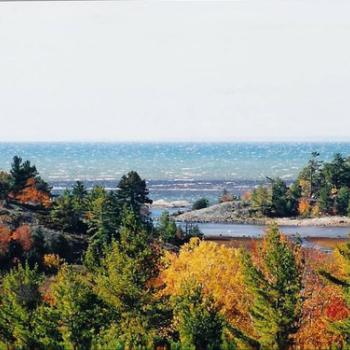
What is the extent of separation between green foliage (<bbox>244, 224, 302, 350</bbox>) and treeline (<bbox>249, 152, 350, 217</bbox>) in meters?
86.4

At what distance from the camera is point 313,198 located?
134125mm

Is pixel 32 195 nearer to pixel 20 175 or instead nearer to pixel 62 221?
pixel 20 175

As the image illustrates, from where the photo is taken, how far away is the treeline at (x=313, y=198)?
415 feet

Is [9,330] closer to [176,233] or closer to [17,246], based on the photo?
[17,246]

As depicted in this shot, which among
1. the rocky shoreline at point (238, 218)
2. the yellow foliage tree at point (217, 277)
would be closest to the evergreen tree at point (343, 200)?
the rocky shoreline at point (238, 218)

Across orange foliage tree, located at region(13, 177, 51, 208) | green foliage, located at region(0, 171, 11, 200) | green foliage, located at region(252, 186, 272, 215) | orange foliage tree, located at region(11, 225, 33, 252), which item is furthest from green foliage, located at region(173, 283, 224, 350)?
green foliage, located at region(252, 186, 272, 215)

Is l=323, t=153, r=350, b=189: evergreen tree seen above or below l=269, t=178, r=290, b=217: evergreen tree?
above

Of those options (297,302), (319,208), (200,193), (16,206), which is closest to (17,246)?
(16,206)

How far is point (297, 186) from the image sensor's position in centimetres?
13312

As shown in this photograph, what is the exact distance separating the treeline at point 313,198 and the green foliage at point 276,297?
8639 cm

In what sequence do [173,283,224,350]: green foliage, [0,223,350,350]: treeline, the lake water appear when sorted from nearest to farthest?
[173,283,224,350]: green foliage < [0,223,350,350]: treeline < the lake water

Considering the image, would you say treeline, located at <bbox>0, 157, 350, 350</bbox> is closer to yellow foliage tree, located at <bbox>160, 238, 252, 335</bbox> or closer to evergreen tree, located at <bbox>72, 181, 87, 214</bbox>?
yellow foliage tree, located at <bbox>160, 238, 252, 335</bbox>

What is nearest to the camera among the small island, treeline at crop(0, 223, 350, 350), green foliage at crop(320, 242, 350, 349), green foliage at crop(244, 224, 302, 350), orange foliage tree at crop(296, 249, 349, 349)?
treeline at crop(0, 223, 350, 350)

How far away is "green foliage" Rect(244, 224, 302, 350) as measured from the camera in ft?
128
